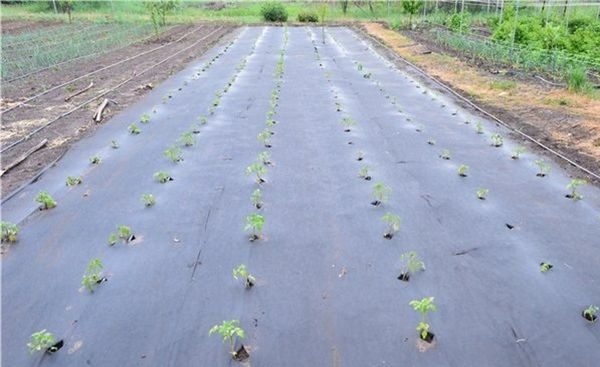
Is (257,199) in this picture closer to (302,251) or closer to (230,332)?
(302,251)

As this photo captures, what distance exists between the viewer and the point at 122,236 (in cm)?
438

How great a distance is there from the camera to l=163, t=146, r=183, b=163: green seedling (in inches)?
241

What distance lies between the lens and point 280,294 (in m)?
3.58

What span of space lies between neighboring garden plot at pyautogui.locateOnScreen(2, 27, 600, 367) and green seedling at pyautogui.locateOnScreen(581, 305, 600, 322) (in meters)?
0.02

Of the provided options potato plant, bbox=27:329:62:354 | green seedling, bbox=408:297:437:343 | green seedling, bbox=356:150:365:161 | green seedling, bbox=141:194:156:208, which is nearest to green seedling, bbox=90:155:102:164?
green seedling, bbox=141:194:156:208

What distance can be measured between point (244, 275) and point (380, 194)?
200cm

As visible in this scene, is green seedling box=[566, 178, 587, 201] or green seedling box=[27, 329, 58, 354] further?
green seedling box=[566, 178, 587, 201]

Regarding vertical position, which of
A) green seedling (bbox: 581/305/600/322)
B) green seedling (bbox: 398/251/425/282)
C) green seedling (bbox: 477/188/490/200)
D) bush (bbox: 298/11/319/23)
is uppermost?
bush (bbox: 298/11/319/23)

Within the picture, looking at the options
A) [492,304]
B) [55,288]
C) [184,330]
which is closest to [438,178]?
[492,304]

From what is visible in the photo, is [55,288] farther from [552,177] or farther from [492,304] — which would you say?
[552,177]

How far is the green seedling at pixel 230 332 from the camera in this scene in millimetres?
2945

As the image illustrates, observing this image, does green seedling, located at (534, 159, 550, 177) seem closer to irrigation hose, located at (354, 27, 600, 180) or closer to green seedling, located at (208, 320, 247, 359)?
irrigation hose, located at (354, 27, 600, 180)

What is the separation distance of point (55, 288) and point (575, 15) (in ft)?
68.4

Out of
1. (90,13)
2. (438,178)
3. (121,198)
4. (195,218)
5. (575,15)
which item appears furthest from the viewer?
(90,13)
